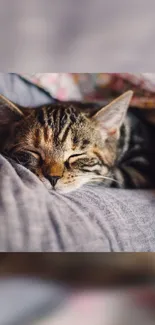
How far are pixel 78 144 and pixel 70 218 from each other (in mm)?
192

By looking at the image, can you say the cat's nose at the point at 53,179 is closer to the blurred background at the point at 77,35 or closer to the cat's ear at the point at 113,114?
the cat's ear at the point at 113,114

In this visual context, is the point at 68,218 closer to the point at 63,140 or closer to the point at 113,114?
the point at 63,140

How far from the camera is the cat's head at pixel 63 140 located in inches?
37.6

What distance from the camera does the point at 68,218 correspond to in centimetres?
90

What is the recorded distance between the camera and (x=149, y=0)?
977mm

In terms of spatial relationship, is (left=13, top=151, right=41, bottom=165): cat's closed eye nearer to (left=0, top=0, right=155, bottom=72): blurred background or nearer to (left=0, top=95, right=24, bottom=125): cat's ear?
(left=0, top=95, right=24, bottom=125): cat's ear

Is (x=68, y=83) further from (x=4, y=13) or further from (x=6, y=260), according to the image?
(x=6, y=260)

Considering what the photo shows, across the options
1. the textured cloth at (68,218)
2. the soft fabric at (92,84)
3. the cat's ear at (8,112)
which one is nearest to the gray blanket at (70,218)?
the textured cloth at (68,218)

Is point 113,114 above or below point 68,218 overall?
above

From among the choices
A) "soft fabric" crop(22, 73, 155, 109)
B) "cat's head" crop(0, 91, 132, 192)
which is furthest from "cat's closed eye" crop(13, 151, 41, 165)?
"soft fabric" crop(22, 73, 155, 109)

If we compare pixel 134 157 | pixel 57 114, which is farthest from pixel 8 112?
pixel 134 157

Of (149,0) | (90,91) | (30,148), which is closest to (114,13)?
(149,0)

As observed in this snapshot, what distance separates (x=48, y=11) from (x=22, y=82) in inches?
7.7

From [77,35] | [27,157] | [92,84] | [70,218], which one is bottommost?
[70,218]
